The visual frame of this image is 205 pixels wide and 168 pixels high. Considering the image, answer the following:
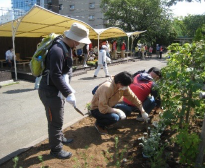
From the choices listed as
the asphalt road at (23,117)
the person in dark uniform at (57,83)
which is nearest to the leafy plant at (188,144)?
the person in dark uniform at (57,83)

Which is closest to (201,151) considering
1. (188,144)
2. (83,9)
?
(188,144)

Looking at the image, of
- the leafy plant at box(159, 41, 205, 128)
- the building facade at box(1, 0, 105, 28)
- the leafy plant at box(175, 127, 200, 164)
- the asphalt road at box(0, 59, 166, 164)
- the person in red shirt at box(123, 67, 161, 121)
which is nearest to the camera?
the leafy plant at box(175, 127, 200, 164)

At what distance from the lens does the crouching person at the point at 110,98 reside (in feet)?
9.58

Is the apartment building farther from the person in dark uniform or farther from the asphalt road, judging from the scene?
the person in dark uniform

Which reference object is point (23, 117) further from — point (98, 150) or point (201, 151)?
point (201, 151)

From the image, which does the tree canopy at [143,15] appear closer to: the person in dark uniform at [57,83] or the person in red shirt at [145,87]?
the person in red shirt at [145,87]

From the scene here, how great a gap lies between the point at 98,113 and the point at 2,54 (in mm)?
12635

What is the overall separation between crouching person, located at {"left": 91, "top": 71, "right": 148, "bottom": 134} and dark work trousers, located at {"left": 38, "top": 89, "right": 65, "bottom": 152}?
726 millimetres

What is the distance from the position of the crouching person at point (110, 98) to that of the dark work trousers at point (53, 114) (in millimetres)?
726

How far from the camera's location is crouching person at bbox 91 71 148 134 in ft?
9.58

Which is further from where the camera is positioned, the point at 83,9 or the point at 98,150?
the point at 83,9

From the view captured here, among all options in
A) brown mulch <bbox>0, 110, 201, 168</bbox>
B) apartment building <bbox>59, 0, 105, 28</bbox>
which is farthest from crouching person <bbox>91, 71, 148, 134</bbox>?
apartment building <bbox>59, 0, 105, 28</bbox>

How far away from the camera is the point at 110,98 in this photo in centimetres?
316

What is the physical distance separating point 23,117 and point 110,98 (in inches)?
101
